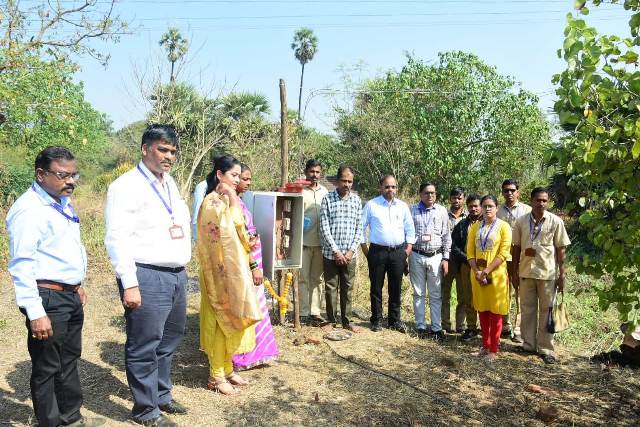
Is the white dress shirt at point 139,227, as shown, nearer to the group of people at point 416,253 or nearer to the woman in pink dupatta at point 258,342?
the woman in pink dupatta at point 258,342

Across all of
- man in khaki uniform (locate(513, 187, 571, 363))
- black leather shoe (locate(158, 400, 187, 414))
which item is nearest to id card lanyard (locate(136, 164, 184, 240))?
black leather shoe (locate(158, 400, 187, 414))

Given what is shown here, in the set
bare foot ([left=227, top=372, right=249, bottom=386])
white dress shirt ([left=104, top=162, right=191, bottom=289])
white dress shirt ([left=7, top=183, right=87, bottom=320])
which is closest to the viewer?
white dress shirt ([left=7, top=183, right=87, bottom=320])

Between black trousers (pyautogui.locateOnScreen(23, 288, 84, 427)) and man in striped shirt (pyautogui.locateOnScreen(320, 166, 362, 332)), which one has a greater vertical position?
man in striped shirt (pyautogui.locateOnScreen(320, 166, 362, 332))

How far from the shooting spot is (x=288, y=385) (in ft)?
15.3

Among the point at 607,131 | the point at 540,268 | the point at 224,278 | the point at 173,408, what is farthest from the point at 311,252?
the point at 607,131

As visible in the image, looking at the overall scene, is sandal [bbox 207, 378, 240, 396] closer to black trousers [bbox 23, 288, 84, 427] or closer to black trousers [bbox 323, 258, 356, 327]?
black trousers [bbox 23, 288, 84, 427]

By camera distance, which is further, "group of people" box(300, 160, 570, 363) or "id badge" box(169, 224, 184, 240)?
"group of people" box(300, 160, 570, 363)

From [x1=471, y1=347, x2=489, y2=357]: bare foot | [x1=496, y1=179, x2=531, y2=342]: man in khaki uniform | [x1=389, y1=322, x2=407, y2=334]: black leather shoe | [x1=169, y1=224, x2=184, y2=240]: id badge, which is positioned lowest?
[x1=471, y1=347, x2=489, y2=357]: bare foot

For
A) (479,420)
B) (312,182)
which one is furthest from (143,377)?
(312,182)

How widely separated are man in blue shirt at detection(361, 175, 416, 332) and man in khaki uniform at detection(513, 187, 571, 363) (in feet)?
4.20

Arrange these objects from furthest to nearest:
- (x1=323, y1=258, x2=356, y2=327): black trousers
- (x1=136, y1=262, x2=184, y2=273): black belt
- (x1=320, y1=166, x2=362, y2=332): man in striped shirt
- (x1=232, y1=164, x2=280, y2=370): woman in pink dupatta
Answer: (x1=323, y1=258, x2=356, y2=327): black trousers, (x1=320, y1=166, x2=362, y2=332): man in striped shirt, (x1=232, y1=164, x2=280, y2=370): woman in pink dupatta, (x1=136, y1=262, x2=184, y2=273): black belt

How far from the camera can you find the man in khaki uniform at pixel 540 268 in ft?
18.5

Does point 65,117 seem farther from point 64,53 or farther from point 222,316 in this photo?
point 222,316

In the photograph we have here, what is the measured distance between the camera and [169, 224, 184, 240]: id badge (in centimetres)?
364
